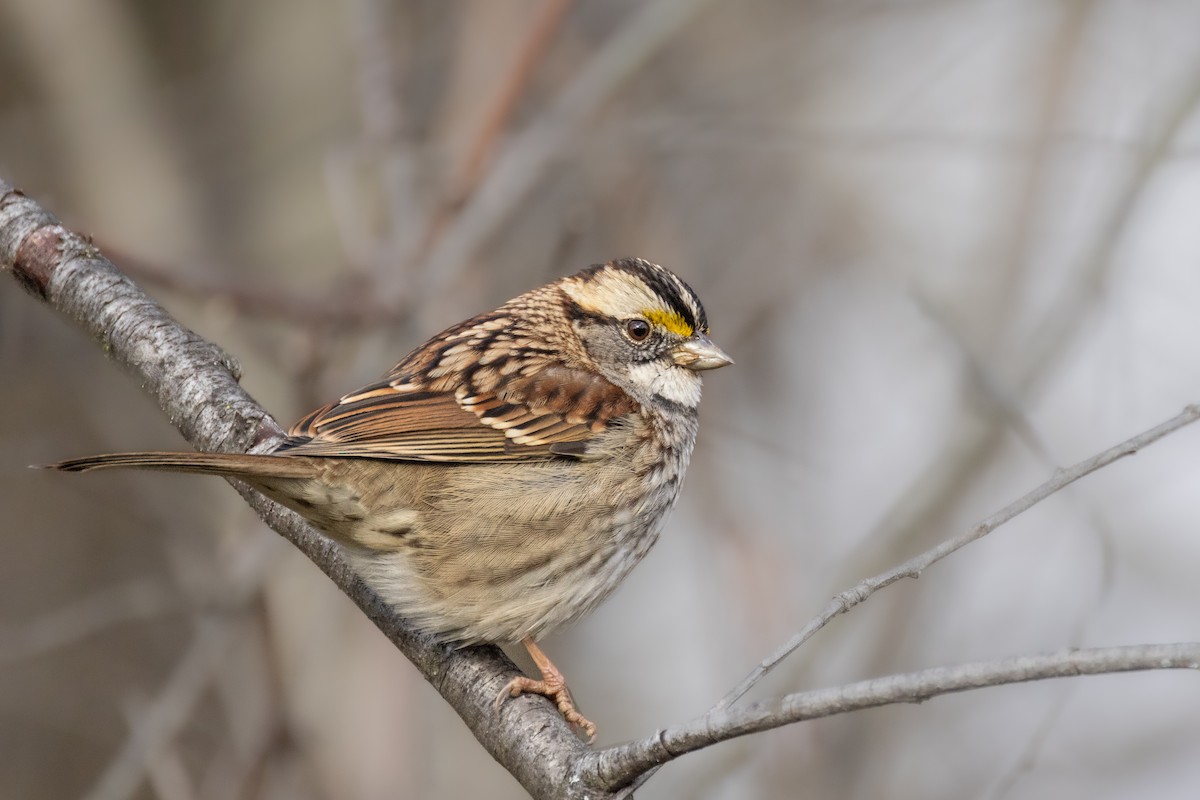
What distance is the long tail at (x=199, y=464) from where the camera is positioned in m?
2.63

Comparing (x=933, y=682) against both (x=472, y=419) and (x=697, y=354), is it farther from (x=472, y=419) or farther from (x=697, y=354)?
(x=697, y=354)

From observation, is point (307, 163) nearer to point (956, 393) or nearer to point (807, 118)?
point (807, 118)

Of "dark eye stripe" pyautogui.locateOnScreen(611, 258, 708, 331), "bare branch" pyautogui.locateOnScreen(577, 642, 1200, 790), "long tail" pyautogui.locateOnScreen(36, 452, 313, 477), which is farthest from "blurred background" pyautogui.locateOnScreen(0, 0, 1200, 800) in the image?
"bare branch" pyautogui.locateOnScreen(577, 642, 1200, 790)

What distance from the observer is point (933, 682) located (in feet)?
6.15

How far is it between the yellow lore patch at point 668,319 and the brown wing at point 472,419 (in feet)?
1.02

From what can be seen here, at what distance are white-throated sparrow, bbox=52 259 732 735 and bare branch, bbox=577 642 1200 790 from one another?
50.9 inches

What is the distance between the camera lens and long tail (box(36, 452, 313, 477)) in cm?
263

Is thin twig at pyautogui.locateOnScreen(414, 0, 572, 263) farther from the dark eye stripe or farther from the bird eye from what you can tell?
the bird eye

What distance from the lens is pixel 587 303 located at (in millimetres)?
4441

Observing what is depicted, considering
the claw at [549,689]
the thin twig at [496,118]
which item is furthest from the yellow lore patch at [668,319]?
the thin twig at [496,118]

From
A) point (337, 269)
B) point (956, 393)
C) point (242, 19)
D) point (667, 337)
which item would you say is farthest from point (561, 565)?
point (242, 19)

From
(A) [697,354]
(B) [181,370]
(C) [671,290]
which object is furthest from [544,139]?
(B) [181,370]

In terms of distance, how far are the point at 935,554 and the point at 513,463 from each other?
1.76 meters

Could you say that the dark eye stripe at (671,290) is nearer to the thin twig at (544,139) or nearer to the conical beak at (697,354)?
the conical beak at (697,354)
